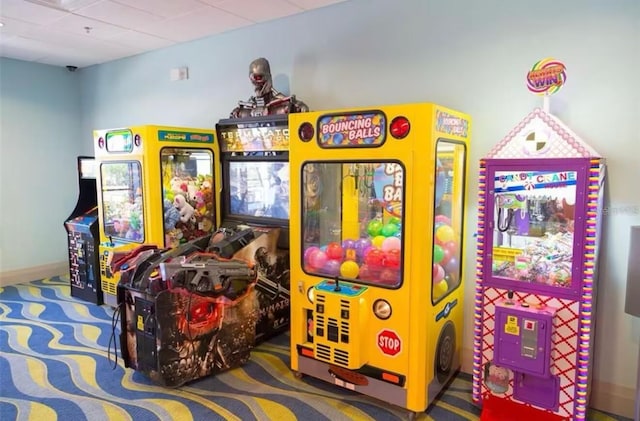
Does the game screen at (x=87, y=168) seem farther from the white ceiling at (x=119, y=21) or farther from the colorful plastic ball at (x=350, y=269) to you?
the colorful plastic ball at (x=350, y=269)

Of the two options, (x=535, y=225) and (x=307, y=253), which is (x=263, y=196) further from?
(x=535, y=225)

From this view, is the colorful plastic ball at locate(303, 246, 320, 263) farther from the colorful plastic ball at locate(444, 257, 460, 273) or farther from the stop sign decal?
the colorful plastic ball at locate(444, 257, 460, 273)

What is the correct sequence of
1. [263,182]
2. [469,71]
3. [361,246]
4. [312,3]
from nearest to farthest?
1. [361,246]
2. [469,71]
3. [312,3]
4. [263,182]

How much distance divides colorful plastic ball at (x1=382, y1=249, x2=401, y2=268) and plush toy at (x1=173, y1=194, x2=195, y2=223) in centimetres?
215

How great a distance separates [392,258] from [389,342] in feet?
1.65

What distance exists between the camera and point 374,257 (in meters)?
2.65

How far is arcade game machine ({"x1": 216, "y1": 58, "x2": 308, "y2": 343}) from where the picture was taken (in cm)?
350

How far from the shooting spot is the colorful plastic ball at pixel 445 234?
104 inches

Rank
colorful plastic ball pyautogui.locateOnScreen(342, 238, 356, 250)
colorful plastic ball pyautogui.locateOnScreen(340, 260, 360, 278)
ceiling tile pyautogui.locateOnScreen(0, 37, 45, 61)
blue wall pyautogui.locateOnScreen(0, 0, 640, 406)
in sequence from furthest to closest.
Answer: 1. ceiling tile pyautogui.locateOnScreen(0, 37, 45, 61)
2. colorful plastic ball pyautogui.locateOnScreen(342, 238, 356, 250)
3. colorful plastic ball pyautogui.locateOnScreen(340, 260, 360, 278)
4. blue wall pyautogui.locateOnScreen(0, 0, 640, 406)

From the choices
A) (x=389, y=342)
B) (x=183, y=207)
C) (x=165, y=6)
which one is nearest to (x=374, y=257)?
(x=389, y=342)

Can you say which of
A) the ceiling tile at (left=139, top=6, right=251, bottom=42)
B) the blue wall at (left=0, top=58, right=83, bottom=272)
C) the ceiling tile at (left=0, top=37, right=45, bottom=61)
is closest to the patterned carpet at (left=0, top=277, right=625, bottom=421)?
the blue wall at (left=0, top=58, right=83, bottom=272)

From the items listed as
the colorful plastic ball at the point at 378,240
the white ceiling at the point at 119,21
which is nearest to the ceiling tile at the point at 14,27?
the white ceiling at the point at 119,21

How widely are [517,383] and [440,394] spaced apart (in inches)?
21.3

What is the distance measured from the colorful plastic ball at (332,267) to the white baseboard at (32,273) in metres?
4.69
